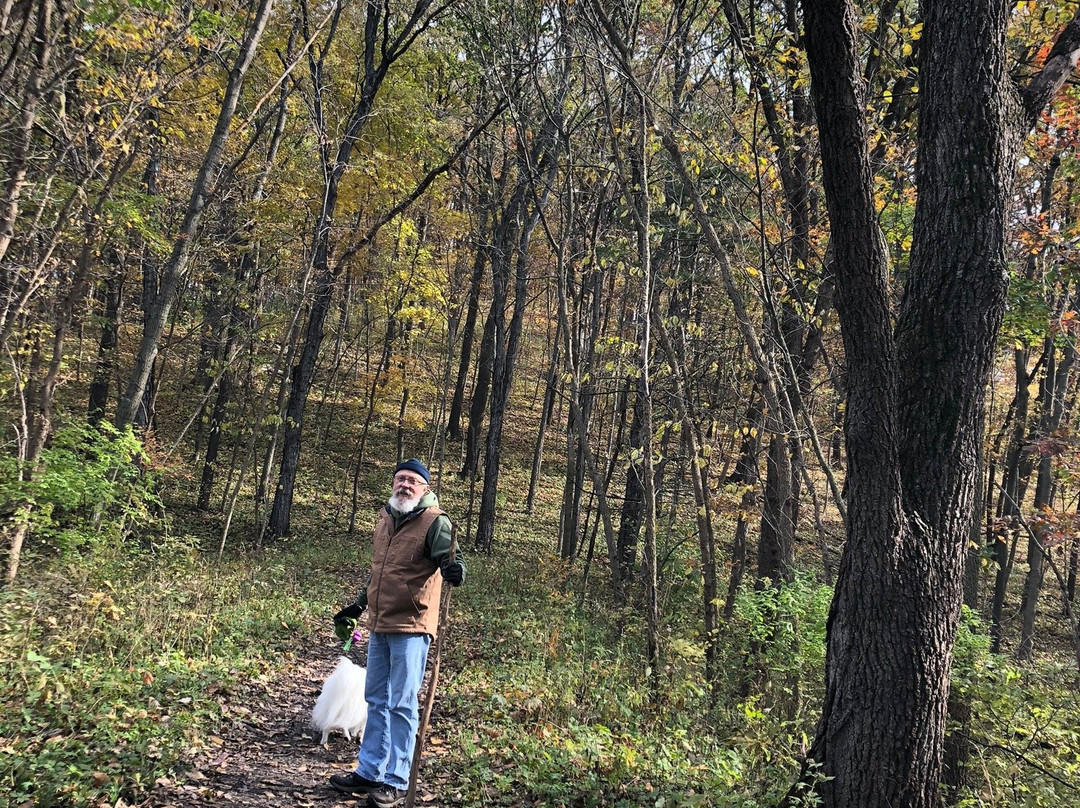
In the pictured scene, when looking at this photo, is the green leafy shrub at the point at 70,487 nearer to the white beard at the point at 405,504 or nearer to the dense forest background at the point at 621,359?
the dense forest background at the point at 621,359

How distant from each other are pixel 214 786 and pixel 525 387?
102 feet

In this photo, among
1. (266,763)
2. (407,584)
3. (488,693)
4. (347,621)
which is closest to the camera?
(407,584)

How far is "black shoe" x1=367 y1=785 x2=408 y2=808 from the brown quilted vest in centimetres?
97

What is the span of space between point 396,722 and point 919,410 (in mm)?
3801

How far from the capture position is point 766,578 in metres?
8.67

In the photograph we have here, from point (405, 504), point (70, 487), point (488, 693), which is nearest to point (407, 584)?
point (405, 504)

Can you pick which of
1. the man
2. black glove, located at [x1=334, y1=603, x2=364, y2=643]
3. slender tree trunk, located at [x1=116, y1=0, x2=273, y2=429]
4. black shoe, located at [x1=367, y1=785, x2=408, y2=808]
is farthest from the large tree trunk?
slender tree trunk, located at [x1=116, y1=0, x2=273, y2=429]

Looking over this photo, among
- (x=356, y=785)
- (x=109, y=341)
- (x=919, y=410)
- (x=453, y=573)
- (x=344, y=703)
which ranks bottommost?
(x=356, y=785)

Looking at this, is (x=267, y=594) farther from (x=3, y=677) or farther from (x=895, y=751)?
(x=895, y=751)

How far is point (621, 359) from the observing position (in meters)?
8.11

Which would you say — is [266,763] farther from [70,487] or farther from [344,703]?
[70,487]

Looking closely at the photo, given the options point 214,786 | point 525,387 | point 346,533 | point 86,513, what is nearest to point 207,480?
point 346,533

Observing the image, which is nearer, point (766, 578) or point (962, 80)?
point (962, 80)

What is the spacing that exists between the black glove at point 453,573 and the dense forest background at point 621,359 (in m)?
1.53
